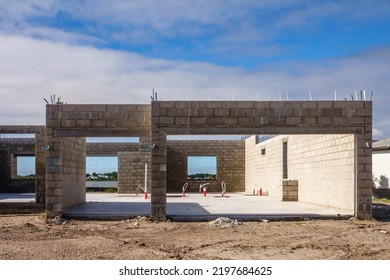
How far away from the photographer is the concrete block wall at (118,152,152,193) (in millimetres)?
28094

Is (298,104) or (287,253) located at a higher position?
(298,104)

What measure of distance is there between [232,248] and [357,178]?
591cm

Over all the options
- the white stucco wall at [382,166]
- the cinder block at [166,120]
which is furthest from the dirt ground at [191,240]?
the white stucco wall at [382,166]

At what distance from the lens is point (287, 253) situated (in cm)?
888

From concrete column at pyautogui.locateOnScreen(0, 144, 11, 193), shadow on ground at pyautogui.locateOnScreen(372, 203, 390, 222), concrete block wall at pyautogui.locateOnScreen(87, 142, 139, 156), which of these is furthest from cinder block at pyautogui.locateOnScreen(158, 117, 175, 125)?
concrete column at pyautogui.locateOnScreen(0, 144, 11, 193)

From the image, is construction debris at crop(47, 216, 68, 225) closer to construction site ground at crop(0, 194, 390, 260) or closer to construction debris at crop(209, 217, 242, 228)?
construction site ground at crop(0, 194, 390, 260)

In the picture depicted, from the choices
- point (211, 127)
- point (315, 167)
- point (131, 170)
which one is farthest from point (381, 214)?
point (131, 170)

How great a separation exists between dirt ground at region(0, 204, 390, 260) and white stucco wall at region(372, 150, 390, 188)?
1113cm

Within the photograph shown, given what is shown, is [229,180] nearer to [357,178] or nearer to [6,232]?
[357,178]

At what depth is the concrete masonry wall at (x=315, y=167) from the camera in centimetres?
1526

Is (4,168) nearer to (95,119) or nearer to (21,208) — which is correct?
(21,208)

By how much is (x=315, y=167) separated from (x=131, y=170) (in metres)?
12.7

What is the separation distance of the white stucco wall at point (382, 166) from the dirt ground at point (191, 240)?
11131mm
